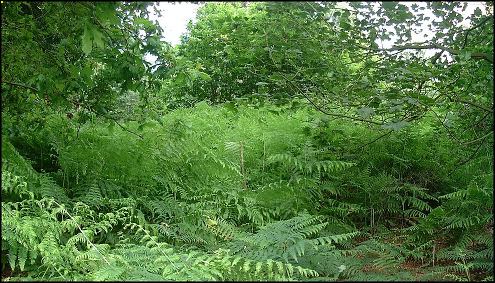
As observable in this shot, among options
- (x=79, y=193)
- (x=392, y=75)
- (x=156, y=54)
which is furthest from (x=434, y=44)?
(x=79, y=193)

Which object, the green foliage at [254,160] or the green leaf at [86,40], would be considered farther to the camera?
the green foliage at [254,160]

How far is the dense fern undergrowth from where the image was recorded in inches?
105

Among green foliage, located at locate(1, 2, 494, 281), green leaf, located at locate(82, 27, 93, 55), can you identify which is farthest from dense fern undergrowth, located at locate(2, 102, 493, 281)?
green leaf, located at locate(82, 27, 93, 55)

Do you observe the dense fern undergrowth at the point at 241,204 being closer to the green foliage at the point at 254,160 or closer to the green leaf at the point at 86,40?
the green foliage at the point at 254,160

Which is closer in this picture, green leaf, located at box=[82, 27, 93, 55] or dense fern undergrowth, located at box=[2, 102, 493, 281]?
green leaf, located at box=[82, 27, 93, 55]

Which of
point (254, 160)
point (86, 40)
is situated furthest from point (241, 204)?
point (86, 40)

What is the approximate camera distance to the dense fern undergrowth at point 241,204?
267 centimetres

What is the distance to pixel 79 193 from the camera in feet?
11.7

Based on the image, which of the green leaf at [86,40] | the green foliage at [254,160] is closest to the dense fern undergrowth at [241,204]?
the green foliage at [254,160]

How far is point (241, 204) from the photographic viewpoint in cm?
409

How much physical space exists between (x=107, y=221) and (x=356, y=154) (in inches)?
100

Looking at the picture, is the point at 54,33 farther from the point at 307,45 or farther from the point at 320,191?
the point at 320,191

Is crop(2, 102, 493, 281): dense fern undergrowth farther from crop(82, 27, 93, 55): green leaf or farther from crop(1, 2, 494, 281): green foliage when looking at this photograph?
crop(82, 27, 93, 55): green leaf

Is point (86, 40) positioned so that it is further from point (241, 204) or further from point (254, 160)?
point (254, 160)
